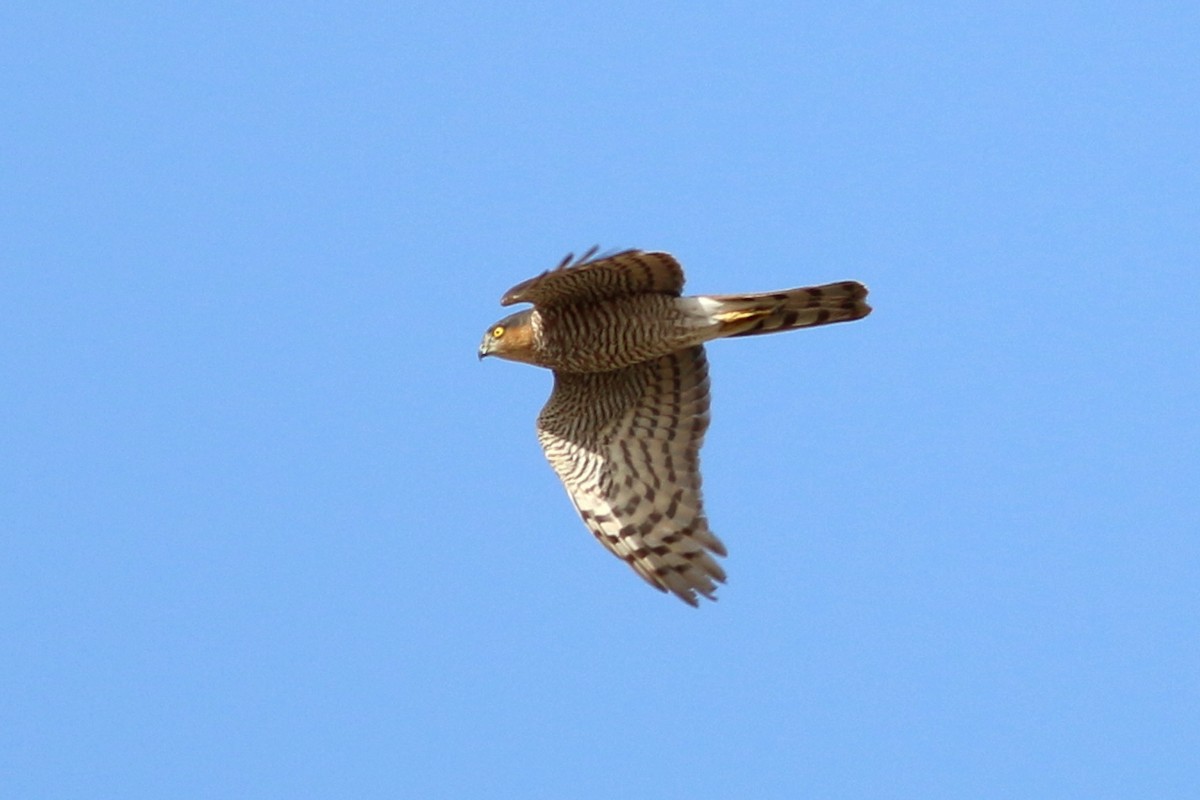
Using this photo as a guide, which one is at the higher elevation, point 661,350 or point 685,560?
point 661,350

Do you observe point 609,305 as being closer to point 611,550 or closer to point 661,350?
point 661,350

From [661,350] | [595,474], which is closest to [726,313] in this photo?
[661,350]

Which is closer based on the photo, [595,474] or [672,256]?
[672,256]

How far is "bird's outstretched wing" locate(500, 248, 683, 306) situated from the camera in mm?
14539

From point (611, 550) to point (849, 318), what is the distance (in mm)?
2327

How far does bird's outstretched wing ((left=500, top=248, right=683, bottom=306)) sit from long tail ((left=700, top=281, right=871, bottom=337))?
366mm

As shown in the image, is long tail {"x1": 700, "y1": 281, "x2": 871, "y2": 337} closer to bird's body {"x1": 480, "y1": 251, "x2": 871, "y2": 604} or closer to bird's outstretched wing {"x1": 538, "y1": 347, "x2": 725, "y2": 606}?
bird's body {"x1": 480, "y1": 251, "x2": 871, "y2": 604}

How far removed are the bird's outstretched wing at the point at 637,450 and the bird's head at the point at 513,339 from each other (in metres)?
0.47

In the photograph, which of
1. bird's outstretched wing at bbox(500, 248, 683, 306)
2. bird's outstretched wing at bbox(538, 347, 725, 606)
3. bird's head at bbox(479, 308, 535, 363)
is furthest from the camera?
bird's head at bbox(479, 308, 535, 363)

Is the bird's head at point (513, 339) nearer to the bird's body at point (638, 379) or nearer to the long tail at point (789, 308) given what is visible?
the bird's body at point (638, 379)

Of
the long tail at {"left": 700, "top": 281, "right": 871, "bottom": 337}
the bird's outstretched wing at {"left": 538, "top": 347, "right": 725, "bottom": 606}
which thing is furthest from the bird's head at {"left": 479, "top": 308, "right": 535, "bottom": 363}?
the long tail at {"left": 700, "top": 281, "right": 871, "bottom": 337}

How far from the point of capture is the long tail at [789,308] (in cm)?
1505

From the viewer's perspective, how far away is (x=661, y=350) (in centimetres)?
1540

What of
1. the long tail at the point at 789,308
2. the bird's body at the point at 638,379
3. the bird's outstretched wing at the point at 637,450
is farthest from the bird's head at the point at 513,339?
the long tail at the point at 789,308
